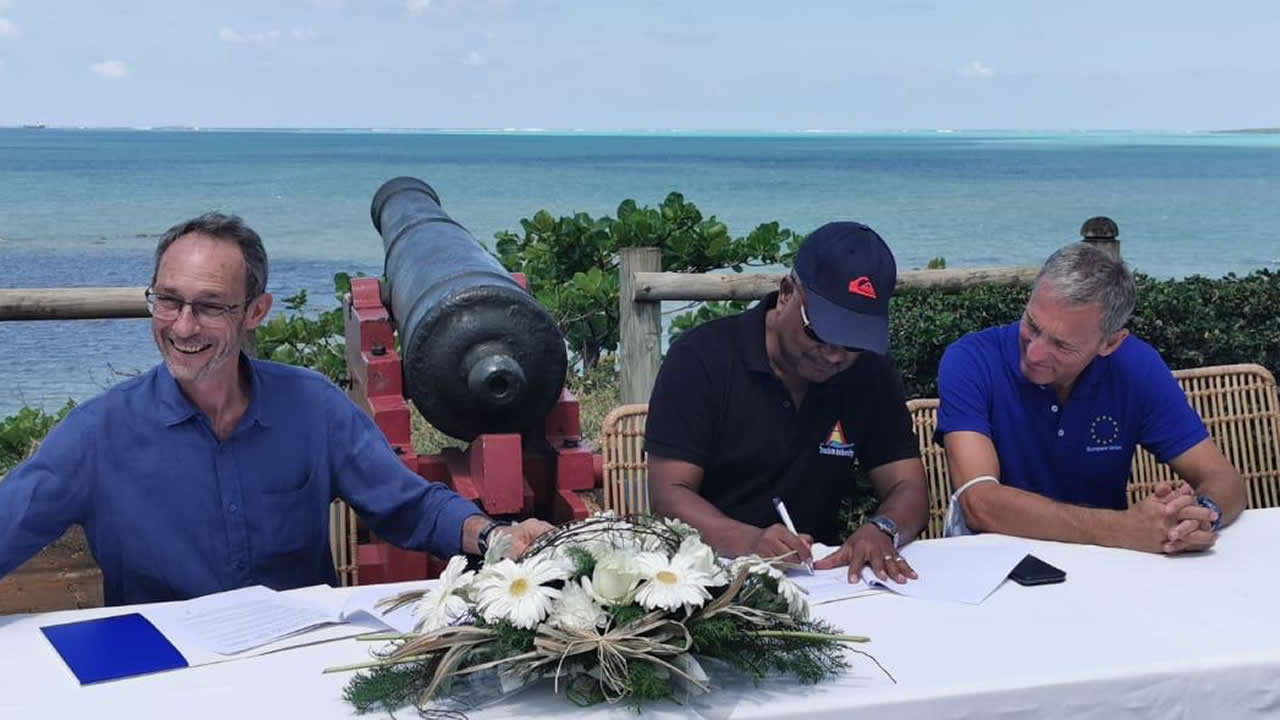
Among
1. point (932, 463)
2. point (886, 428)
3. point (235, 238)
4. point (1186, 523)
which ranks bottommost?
point (932, 463)

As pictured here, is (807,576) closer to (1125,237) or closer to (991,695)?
(991,695)

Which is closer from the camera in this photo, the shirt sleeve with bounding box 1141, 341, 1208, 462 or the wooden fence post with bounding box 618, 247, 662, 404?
the shirt sleeve with bounding box 1141, 341, 1208, 462

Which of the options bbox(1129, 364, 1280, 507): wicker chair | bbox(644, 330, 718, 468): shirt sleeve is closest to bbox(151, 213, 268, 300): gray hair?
bbox(644, 330, 718, 468): shirt sleeve

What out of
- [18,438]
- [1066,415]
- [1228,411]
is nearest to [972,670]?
[1066,415]

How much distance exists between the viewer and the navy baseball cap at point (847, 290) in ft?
9.76

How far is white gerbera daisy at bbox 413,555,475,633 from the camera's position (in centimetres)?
202

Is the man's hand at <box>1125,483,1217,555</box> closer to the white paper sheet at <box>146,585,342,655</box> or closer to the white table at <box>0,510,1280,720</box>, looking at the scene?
the white table at <box>0,510,1280,720</box>

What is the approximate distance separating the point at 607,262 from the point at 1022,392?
499 centimetres

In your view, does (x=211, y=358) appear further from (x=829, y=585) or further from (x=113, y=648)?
(x=829, y=585)

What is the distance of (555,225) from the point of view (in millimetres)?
8039

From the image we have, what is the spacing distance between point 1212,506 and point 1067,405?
51 centimetres

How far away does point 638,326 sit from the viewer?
5.25 metres

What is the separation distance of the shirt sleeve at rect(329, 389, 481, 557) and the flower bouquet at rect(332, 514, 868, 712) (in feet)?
2.84

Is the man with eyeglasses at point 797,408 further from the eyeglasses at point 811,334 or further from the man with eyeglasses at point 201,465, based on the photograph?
the man with eyeglasses at point 201,465
